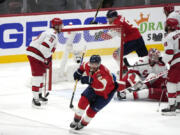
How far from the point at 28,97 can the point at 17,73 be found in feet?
4.88

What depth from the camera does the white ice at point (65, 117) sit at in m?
6.63

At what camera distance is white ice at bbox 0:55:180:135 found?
6633 mm

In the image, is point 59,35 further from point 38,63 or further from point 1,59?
point 1,59

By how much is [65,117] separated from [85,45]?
169 cm

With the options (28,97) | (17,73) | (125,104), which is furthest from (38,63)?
(17,73)

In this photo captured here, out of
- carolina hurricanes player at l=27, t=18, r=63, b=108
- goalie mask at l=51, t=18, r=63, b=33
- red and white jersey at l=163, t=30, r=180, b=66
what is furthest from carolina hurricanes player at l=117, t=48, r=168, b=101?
goalie mask at l=51, t=18, r=63, b=33

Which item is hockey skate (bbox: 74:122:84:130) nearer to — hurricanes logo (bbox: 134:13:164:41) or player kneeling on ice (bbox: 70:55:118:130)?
player kneeling on ice (bbox: 70:55:118:130)

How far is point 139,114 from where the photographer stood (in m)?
7.46

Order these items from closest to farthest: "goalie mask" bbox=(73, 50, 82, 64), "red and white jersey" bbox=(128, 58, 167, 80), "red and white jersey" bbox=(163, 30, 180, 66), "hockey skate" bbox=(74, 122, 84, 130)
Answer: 1. "hockey skate" bbox=(74, 122, 84, 130)
2. "red and white jersey" bbox=(163, 30, 180, 66)
3. "red and white jersey" bbox=(128, 58, 167, 80)
4. "goalie mask" bbox=(73, 50, 82, 64)

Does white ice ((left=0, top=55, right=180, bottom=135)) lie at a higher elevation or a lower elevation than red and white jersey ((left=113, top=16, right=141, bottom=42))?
lower

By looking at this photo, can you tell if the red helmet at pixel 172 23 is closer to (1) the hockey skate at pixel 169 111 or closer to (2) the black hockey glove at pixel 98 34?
(1) the hockey skate at pixel 169 111

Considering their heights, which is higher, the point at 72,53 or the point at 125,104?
the point at 72,53

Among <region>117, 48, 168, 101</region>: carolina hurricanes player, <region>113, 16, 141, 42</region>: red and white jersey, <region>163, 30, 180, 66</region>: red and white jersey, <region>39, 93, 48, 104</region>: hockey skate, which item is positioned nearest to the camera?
<region>163, 30, 180, 66</region>: red and white jersey

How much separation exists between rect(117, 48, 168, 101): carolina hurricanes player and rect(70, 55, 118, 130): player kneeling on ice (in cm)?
160
